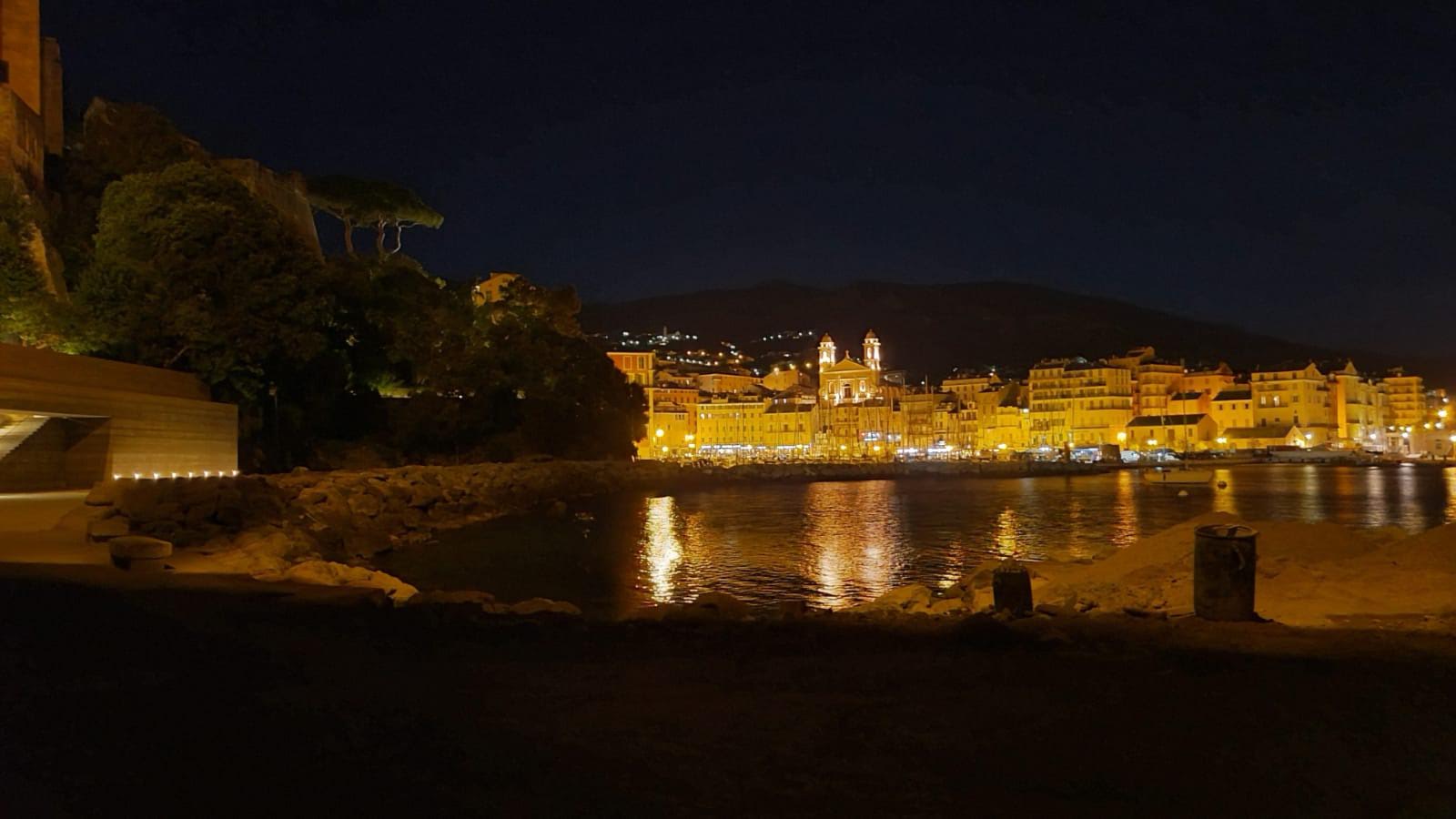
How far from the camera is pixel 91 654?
6.66m

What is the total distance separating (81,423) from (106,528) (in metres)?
7.34

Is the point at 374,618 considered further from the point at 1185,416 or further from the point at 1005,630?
the point at 1185,416

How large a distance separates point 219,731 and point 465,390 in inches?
1617

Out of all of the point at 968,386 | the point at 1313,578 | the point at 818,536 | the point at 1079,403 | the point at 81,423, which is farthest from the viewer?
the point at 968,386

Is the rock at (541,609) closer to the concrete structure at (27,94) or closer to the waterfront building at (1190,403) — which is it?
the concrete structure at (27,94)

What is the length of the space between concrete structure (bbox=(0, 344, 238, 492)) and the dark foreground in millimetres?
11599

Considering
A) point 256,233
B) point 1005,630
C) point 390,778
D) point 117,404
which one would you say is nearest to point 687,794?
point 390,778

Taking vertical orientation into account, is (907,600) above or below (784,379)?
below

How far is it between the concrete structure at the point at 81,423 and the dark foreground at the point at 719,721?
38.1 feet

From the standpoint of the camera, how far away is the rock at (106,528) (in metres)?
13.3

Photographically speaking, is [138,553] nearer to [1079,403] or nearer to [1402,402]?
[1079,403]

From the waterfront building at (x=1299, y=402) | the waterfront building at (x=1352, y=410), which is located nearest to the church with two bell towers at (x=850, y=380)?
the waterfront building at (x=1299, y=402)

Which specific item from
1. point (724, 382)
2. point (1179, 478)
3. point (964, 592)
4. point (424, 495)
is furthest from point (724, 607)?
point (724, 382)

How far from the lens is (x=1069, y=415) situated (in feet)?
382
